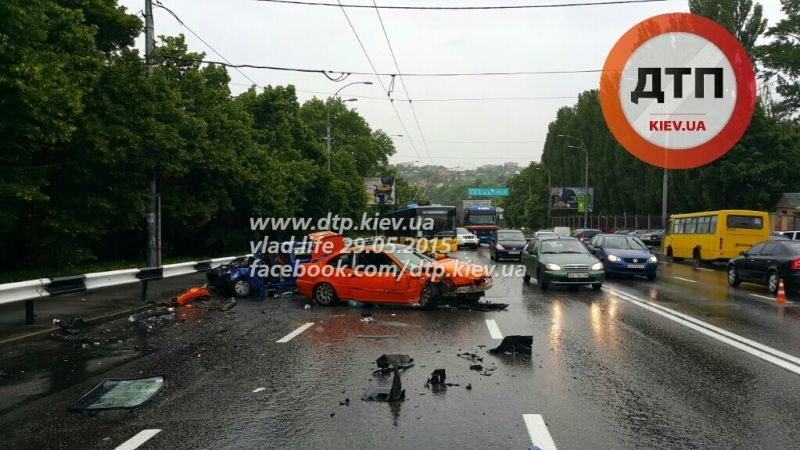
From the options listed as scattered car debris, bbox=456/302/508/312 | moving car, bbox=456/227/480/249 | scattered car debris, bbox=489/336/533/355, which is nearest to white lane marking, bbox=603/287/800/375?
scattered car debris, bbox=489/336/533/355

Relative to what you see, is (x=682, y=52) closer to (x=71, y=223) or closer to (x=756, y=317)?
(x=756, y=317)

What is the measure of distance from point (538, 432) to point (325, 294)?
9.06m

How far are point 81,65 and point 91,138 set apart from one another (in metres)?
1.99

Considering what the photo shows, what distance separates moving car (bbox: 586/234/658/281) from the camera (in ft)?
61.8

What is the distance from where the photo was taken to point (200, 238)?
31.3 meters

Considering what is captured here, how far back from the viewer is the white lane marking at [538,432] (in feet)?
15.1

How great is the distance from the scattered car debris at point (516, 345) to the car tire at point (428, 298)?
4.16 metres

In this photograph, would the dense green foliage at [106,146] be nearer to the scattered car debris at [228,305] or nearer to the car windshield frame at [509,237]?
the scattered car debris at [228,305]

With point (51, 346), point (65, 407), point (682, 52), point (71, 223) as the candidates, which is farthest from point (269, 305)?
point (682, 52)

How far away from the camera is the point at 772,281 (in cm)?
1573

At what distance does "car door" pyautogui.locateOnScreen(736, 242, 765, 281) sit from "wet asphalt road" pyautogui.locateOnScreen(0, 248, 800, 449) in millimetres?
5470

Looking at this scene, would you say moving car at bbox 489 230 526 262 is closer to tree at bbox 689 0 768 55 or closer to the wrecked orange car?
the wrecked orange car

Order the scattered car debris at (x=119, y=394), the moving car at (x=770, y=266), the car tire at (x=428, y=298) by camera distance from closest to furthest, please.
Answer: the scattered car debris at (x=119, y=394) < the car tire at (x=428, y=298) < the moving car at (x=770, y=266)

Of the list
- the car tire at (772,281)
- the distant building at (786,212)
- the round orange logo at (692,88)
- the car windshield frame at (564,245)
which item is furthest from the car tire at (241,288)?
the distant building at (786,212)
